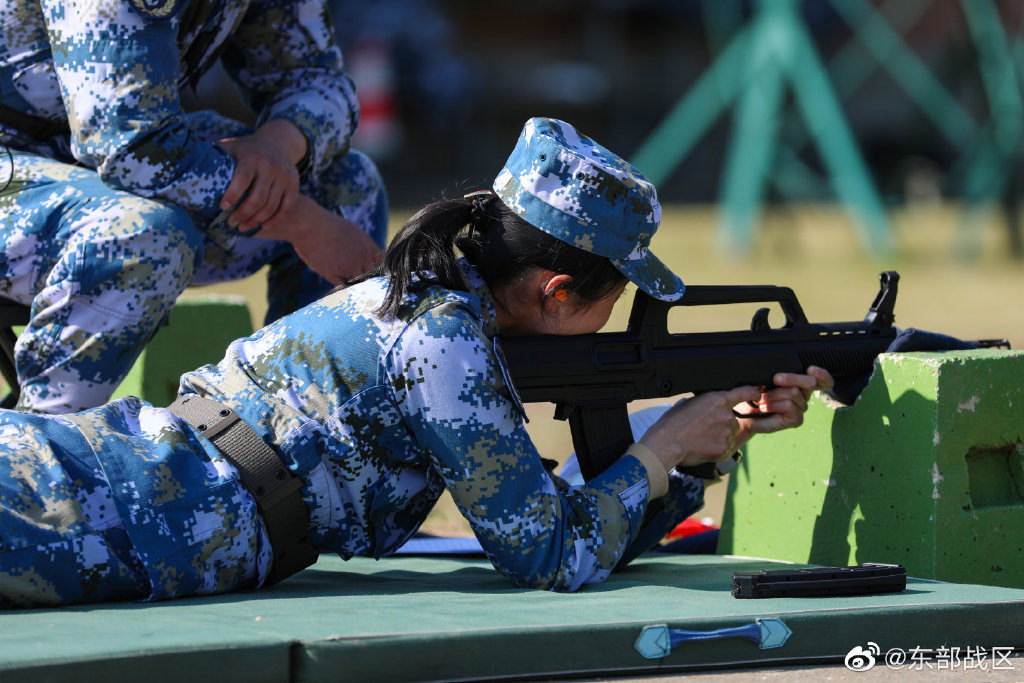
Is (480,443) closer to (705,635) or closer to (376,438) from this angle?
(376,438)

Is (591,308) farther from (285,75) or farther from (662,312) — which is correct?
(285,75)

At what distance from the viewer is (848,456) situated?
3025mm

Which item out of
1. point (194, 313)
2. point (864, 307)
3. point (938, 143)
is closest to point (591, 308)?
point (194, 313)

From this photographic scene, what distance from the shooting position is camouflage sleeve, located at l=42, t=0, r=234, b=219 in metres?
2.79

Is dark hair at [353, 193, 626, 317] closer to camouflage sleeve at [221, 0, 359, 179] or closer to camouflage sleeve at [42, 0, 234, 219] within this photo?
camouflage sleeve at [42, 0, 234, 219]

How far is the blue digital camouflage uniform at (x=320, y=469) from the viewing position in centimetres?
222

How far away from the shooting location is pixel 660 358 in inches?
109

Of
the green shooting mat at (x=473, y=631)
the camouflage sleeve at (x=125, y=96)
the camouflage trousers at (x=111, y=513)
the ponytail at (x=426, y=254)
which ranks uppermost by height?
the camouflage sleeve at (x=125, y=96)

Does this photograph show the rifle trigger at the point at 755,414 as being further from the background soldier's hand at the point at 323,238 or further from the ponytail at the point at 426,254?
the background soldier's hand at the point at 323,238

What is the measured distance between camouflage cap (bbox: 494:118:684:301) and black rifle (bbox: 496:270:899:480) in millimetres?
231

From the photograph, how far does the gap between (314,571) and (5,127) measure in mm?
1292

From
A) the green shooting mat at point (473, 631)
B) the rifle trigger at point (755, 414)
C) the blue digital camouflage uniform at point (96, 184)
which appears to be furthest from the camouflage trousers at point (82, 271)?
the rifle trigger at point (755, 414)

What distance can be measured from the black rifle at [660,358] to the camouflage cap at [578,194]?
23cm

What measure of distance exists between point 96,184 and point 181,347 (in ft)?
4.07
